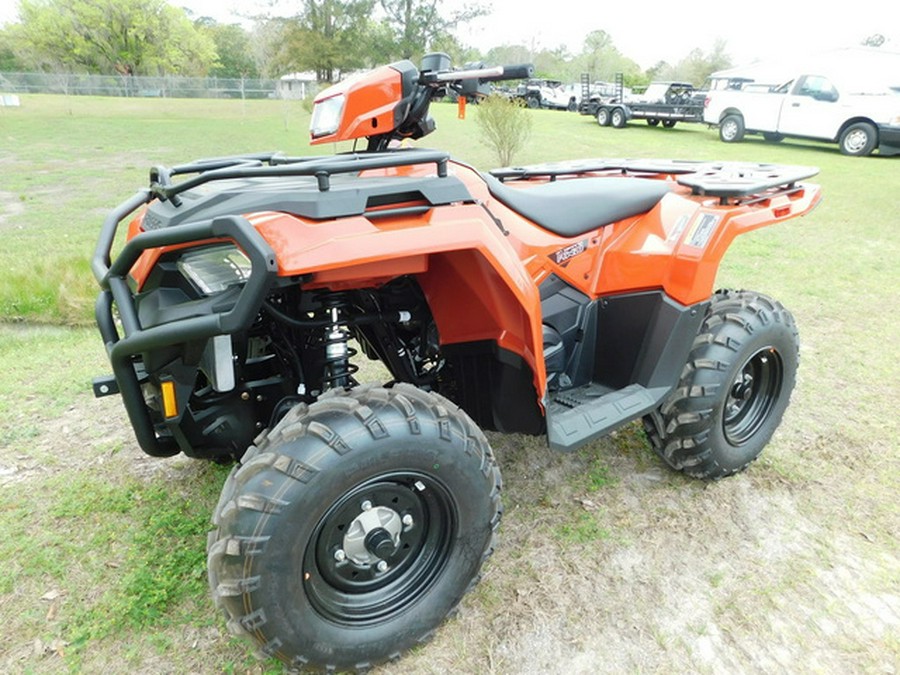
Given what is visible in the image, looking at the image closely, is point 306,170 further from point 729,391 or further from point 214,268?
point 729,391

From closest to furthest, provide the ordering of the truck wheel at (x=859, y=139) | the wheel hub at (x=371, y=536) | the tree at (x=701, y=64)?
the wheel hub at (x=371, y=536), the truck wheel at (x=859, y=139), the tree at (x=701, y=64)

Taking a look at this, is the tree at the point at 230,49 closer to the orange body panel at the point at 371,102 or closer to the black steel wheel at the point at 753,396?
the orange body panel at the point at 371,102

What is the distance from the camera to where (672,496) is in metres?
2.86

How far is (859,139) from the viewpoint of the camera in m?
14.9

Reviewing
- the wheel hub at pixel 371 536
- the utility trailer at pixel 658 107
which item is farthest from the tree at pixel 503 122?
the wheel hub at pixel 371 536

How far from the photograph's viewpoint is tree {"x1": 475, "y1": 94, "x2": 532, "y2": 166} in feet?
38.4

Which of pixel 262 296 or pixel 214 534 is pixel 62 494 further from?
pixel 262 296

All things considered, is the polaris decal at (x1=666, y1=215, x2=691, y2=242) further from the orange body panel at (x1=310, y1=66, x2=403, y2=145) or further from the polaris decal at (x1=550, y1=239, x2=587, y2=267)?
the orange body panel at (x1=310, y1=66, x2=403, y2=145)

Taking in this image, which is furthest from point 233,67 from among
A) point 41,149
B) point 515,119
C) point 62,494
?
point 62,494

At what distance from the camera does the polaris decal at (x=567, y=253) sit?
2391 millimetres

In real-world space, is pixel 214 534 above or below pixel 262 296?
below

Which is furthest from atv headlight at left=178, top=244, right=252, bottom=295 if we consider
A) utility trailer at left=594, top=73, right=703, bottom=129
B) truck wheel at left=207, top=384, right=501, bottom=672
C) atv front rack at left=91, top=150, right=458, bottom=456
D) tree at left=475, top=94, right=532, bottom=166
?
utility trailer at left=594, top=73, right=703, bottom=129

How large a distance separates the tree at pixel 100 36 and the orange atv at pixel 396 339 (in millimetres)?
69859

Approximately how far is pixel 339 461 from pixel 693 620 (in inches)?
54.1
